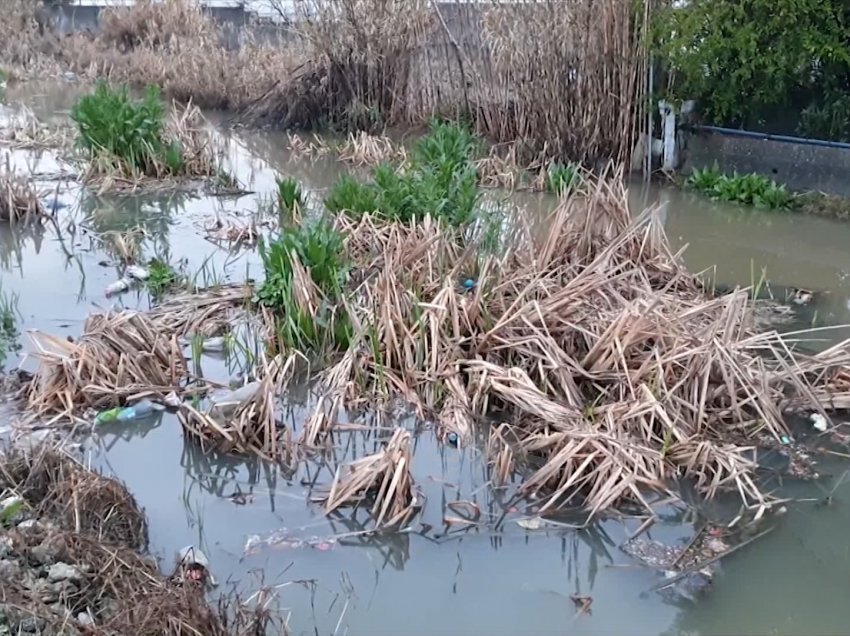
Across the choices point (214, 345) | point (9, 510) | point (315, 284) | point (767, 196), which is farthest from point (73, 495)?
point (767, 196)

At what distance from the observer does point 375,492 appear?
3678 millimetres

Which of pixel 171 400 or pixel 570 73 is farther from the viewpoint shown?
pixel 570 73

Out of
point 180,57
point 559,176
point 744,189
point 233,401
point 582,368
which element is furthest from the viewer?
point 180,57

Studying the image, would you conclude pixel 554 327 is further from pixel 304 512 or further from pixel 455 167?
pixel 455 167

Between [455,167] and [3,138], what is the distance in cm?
582

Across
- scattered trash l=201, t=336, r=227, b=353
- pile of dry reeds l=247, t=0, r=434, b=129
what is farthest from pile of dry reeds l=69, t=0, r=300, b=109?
scattered trash l=201, t=336, r=227, b=353

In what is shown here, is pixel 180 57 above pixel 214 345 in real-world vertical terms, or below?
above

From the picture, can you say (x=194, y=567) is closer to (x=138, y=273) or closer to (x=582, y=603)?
(x=582, y=603)

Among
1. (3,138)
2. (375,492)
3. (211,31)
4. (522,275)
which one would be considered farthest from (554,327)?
(211,31)

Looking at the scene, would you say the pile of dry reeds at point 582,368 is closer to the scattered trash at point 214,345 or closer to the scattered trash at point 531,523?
the scattered trash at point 531,523

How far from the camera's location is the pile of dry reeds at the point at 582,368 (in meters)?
3.77

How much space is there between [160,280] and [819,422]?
12.9 feet

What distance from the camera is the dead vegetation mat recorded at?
2.64 meters

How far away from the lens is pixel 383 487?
3.58 meters
